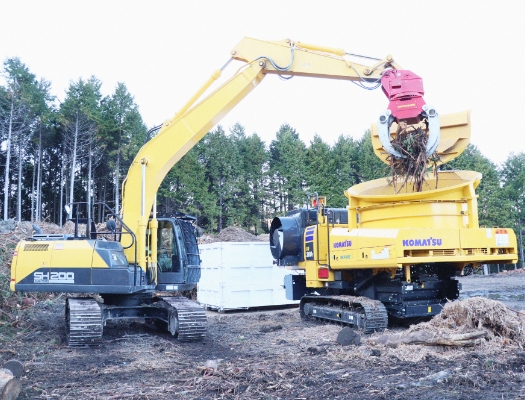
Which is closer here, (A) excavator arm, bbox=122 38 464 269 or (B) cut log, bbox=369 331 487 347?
(B) cut log, bbox=369 331 487 347

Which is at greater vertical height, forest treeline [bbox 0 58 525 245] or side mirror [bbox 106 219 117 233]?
forest treeline [bbox 0 58 525 245]

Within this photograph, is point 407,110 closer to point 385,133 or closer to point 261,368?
point 385,133

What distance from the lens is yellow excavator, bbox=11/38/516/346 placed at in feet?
29.5

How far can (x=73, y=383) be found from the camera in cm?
611

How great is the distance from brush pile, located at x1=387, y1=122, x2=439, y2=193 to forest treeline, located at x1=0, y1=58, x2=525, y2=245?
28564mm

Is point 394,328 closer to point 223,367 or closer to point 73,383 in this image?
point 223,367

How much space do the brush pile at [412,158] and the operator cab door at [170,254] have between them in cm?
438

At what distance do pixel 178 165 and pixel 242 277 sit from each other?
92.1 feet

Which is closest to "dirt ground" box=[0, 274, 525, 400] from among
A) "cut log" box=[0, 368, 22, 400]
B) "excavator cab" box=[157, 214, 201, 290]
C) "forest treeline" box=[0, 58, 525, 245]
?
"cut log" box=[0, 368, 22, 400]

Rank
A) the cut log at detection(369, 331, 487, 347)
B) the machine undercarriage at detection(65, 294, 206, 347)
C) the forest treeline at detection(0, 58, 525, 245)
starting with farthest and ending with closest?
the forest treeline at detection(0, 58, 525, 245)
the machine undercarriage at detection(65, 294, 206, 347)
the cut log at detection(369, 331, 487, 347)

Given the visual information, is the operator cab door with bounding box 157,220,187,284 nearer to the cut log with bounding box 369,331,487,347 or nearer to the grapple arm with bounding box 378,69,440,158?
the cut log with bounding box 369,331,487,347

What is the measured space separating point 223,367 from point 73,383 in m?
1.82

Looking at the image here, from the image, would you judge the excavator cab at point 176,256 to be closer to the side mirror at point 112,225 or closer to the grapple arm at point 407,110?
the side mirror at point 112,225

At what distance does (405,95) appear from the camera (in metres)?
9.75
